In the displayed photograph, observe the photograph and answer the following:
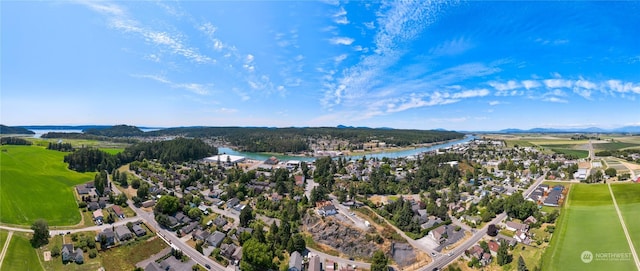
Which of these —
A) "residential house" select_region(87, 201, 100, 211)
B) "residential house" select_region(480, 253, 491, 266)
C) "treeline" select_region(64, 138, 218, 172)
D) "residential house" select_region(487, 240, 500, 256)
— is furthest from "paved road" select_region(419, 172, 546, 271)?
"treeline" select_region(64, 138, 218, 172)

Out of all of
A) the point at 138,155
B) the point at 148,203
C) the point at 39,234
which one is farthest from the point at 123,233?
the point at 138,155

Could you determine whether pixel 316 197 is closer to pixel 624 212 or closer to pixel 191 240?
pixel 191 240

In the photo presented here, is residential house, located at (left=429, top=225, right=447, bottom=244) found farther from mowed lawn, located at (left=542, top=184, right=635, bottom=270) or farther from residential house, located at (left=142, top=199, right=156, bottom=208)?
residential house, located at (left=142, top=199, right=156, bottom=208)

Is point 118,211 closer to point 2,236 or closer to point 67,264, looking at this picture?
point 2,236

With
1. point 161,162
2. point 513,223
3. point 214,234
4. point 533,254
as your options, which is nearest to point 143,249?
point 214,234

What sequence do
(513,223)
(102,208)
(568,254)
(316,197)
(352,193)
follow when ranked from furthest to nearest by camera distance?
(352,193) → (316,197) → (102,208) → (513,223) → (568,254)

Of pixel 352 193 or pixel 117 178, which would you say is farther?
pixel 117 178

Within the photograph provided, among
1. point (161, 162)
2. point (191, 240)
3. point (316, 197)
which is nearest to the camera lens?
point (191, 240)
